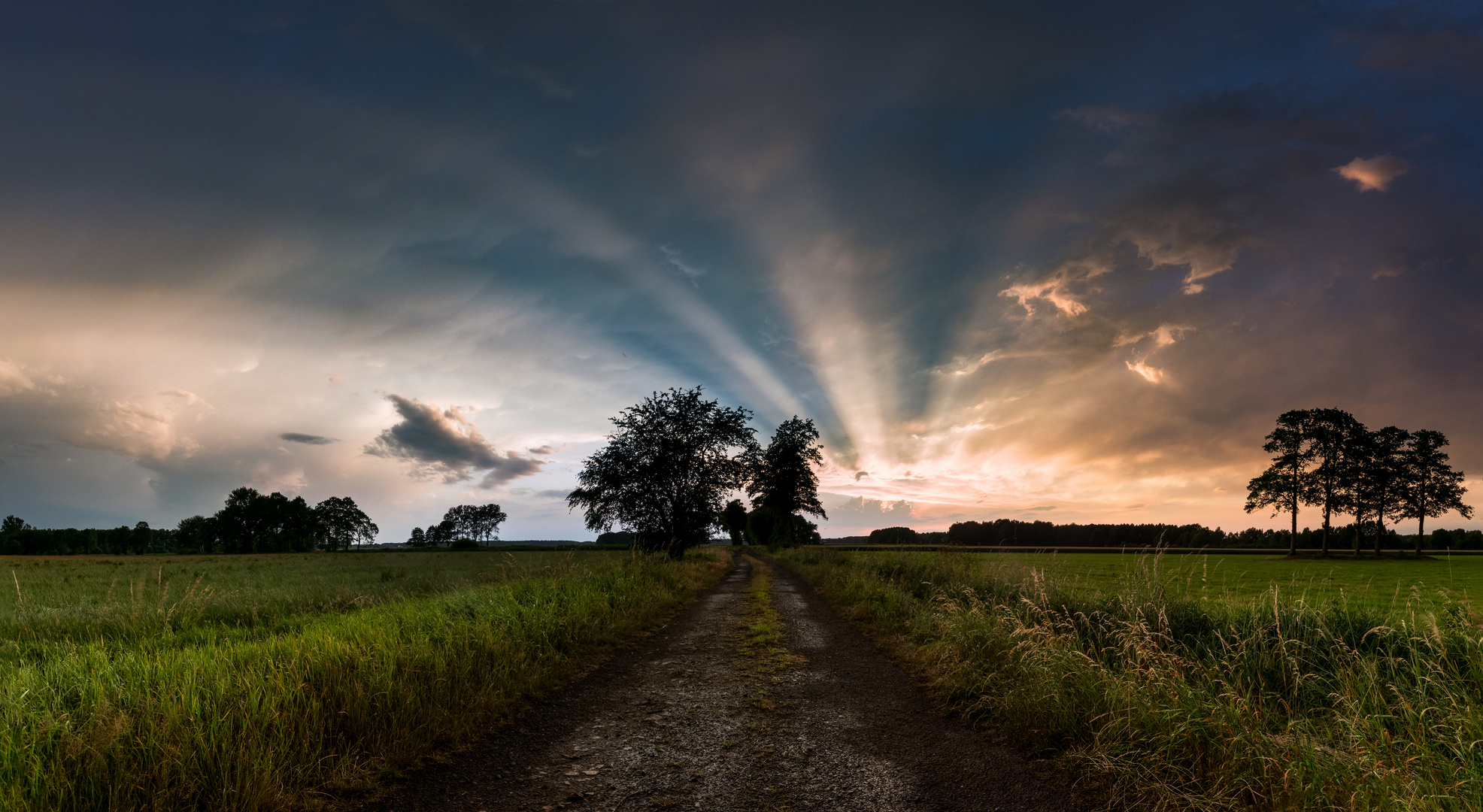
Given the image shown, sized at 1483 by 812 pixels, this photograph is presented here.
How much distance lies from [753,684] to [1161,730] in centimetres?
429

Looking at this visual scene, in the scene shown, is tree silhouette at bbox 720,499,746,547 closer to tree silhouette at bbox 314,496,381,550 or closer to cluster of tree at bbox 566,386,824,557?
cluster of tree at bbox 566,386,824,557

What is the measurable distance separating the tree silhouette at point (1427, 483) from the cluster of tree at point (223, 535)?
13632 centimetres

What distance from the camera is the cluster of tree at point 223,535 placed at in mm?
90000

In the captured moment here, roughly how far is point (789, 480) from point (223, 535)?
107 metres

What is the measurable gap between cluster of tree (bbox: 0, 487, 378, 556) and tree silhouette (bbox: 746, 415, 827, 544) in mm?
84846

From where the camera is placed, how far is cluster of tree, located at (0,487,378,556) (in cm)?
9000

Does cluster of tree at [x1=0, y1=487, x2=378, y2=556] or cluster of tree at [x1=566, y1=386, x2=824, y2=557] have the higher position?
cluster of tree at [x1=566, y1=386, x2=824, y2=557]

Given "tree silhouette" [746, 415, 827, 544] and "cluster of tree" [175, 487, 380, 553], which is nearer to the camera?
"tree silhouette" [746, 415, 827, 544]

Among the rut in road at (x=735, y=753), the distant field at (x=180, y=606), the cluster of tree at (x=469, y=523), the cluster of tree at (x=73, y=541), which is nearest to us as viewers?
the rut in road at (x=735, y=753)

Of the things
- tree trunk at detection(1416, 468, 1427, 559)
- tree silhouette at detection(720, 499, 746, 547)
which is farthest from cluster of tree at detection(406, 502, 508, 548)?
tree trunk at detection(1416, 468, 1427, 559)

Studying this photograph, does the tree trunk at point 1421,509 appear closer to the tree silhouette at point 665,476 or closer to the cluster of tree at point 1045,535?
the cluster of tree at point 1045,535

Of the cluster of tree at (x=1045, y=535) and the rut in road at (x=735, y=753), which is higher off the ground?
the rut in road at (x=735, y=753)

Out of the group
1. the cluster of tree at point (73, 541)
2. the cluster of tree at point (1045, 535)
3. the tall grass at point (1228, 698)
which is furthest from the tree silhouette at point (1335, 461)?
the cluster of tree at point (73, 541)

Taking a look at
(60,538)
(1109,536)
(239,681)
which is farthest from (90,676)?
(60,538)
